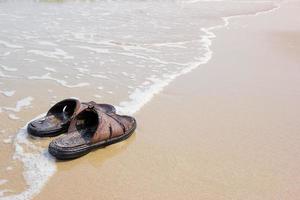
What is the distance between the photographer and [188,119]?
3842mm

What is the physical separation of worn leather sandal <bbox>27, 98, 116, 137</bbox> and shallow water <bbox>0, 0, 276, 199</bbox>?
92mm

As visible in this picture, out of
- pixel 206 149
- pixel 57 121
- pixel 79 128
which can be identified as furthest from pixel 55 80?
pixel 206 149

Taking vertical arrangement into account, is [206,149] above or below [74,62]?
below

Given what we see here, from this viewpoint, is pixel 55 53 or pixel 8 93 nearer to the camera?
pixel 8 93

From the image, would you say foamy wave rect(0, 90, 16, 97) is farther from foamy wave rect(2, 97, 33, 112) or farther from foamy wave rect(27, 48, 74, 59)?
foamy wave rect(27, 48, 74, 59)

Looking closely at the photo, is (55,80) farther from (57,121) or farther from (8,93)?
(57,121)

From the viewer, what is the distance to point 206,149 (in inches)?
128

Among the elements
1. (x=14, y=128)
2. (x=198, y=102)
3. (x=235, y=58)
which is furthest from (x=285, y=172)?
(x=235, y=58)

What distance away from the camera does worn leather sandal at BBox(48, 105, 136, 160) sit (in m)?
2.94

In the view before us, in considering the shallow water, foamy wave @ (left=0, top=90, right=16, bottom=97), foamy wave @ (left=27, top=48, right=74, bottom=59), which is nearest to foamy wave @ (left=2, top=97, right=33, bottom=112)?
the shallow water

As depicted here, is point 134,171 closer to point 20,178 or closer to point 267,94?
point 20,178

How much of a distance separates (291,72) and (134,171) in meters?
3.60

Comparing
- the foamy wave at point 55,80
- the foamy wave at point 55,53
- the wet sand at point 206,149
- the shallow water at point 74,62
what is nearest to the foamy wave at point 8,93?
the shallow water at point 74,62

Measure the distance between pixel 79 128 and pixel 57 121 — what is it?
233 mm
